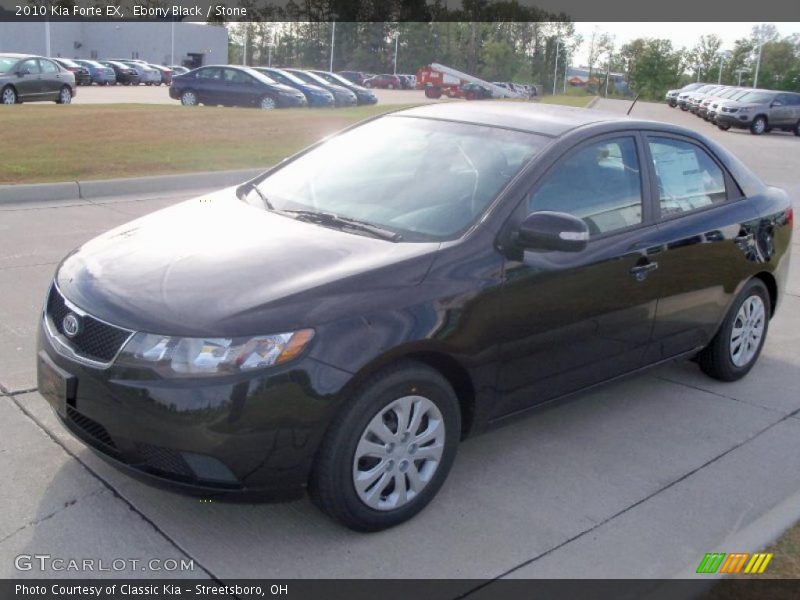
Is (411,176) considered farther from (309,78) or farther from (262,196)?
(309,78)

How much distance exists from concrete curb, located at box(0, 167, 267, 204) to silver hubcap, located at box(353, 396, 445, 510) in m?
7.88

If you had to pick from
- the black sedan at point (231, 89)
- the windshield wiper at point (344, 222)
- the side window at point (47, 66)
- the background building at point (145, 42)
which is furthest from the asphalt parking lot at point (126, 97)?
the background building at point (145, 42)

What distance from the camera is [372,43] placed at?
265 feet

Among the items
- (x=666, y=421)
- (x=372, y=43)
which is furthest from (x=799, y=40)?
(x=666, y=421)

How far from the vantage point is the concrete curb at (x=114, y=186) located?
10000mm

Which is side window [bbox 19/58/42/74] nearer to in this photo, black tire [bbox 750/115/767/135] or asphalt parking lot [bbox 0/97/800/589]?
asphalt parking lot [bbox 0/97/800/589]

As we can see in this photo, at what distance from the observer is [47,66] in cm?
2525

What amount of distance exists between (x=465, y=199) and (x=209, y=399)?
1607 millimetres

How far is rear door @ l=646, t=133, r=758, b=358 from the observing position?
480 cm

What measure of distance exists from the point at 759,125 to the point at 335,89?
53.5 feet

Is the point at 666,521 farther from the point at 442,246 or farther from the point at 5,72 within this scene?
the point at 5,72

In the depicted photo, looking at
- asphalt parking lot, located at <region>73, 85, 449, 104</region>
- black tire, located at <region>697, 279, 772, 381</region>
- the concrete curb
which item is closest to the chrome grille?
black tire, located at <region>697, 279, 772, 381</region>

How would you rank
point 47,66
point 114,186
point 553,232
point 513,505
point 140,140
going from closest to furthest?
point 553,232, point 513,505, point 114,186, point 140,140, point 47,66

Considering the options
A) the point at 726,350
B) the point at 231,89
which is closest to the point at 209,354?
the point at 726,350
